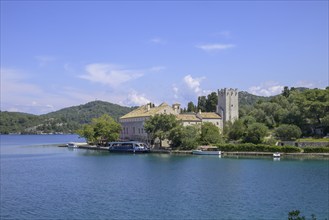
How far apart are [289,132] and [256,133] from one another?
16.5 feet

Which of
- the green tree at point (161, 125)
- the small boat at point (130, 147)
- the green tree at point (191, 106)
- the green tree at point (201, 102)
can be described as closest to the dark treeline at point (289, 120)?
the green tree at point (161, 125)

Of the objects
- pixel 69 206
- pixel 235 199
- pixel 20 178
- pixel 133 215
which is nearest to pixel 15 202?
pixel 69 206

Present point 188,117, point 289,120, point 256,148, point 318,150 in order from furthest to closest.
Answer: point 188,117 < point 289,120 < point 256,148 < point 318,150

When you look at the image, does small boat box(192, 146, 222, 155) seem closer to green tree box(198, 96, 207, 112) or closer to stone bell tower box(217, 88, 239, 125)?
stone bell tower box(217, 88, 239, 125)

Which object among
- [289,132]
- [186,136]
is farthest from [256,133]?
[186,136]

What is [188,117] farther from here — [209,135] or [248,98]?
[248,98]

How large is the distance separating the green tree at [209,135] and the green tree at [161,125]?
506cm

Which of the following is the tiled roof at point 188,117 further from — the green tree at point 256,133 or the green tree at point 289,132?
the green tree at point 289,132

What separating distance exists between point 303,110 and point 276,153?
44.0 feet

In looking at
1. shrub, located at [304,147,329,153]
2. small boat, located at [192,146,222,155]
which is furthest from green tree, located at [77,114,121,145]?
shrub, located at [304,147,329,153]

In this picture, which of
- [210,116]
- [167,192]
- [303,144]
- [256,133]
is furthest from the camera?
[210,116]

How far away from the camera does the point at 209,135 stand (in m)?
69.2

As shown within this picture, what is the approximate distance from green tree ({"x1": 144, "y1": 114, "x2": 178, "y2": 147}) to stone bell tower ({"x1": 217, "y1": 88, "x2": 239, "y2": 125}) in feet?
48.0

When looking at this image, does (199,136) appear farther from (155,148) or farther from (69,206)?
(69,206)
